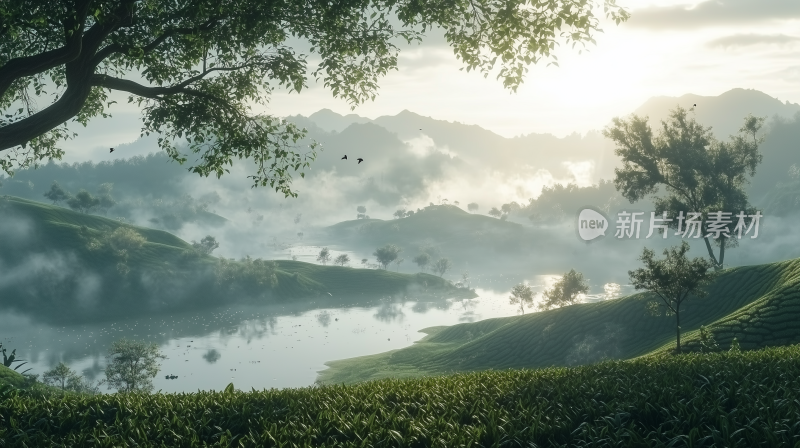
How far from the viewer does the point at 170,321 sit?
184625 millimetres

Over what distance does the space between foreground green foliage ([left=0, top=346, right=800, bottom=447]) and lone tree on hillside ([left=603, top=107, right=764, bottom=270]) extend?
59790 millimetres

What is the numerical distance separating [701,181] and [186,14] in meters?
67.9

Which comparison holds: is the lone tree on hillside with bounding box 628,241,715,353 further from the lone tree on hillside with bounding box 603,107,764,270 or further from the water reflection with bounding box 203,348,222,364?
the water reflection with bounding box 203,348,222,364

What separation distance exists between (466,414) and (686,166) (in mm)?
66862

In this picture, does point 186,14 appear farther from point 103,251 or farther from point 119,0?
point 103,251

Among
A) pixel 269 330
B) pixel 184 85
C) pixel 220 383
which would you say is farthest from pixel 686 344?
pixel 269 330

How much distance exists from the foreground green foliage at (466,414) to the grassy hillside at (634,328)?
35.5 m

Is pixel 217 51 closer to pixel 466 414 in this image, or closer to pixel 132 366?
pixel 466 414

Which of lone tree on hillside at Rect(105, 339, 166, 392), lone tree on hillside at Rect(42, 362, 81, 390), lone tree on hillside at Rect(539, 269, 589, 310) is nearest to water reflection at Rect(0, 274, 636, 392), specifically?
lone tree on hillside at Rect(105, 339, 166, 392)

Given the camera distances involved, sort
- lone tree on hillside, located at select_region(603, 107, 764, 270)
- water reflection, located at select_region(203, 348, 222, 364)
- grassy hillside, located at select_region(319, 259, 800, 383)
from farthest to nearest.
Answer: water reflection, located at select_region(203, 348, 222, 364) → lone tree on hillside, located at select_region(603, 107, 764, 270) → grassy hillside, located at select_region(319, 259, 800, 383)

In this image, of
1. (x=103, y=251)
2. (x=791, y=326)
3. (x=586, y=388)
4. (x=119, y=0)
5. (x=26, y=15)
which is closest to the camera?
(x=586, y=388)

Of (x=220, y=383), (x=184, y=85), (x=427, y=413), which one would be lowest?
(x=220, y=383)

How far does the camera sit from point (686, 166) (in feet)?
227

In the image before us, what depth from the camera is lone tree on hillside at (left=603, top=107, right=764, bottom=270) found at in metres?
69.3
